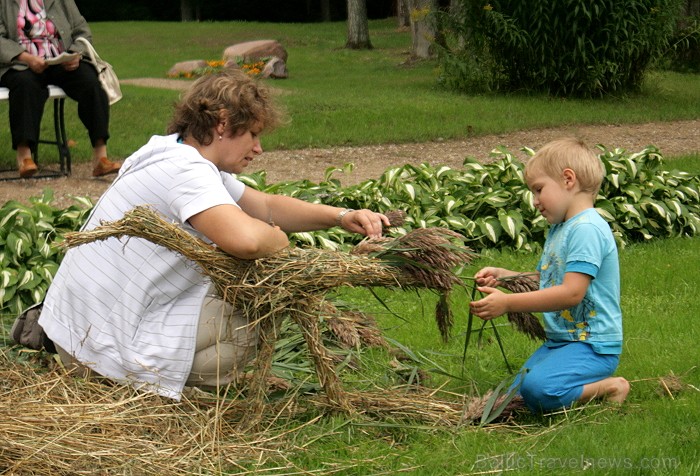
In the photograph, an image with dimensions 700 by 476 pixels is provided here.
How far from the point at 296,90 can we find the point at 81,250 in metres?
11.1

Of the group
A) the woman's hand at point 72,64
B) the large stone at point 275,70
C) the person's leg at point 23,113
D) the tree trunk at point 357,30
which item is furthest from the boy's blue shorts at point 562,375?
the tree trunk at point 357,30

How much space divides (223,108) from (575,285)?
4.62 feet

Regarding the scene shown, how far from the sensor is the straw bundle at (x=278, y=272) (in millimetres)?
3287

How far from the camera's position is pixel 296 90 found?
14602 millimetres

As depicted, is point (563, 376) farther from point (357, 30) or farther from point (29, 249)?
point (357, 30)

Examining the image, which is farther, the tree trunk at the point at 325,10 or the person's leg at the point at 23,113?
the tree trunk at the point at 325,10

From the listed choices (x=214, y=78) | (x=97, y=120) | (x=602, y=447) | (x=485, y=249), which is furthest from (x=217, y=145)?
(x=97, y=120)

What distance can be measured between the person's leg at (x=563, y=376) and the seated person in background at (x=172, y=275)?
78 centimetres

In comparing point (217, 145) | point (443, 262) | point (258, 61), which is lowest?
point (258, 61)

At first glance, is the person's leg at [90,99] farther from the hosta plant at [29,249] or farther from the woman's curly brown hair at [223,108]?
the woman's curly brown hair at [223,108]

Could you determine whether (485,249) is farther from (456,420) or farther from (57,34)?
(57,34)

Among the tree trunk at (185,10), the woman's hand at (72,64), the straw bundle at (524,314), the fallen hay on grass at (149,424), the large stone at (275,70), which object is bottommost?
the tree trunk at (185,10)

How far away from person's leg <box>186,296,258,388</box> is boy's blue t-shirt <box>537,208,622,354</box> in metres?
1.16

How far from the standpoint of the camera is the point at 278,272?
3.31m
